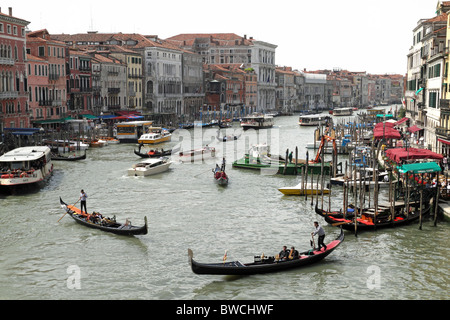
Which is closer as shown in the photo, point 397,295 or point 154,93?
point 397,295

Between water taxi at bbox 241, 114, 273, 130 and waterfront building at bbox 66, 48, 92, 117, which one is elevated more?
waterfront building at bbox 66, 48, 92, 117

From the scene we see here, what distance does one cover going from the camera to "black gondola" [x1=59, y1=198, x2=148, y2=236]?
13.7 m

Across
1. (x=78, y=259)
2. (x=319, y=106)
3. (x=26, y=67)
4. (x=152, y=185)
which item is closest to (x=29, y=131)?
(x=26, y=67)

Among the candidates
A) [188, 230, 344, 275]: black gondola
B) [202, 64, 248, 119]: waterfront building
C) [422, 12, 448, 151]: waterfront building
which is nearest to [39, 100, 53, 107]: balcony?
[422, 12, 448, 151]: waterfront building

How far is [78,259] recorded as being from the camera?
1248cm

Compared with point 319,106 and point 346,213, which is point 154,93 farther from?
point 319,106

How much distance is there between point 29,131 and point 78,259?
60.6 ft

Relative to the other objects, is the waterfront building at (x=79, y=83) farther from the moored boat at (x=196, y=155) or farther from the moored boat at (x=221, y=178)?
the moored boat at (x=221, y=178)

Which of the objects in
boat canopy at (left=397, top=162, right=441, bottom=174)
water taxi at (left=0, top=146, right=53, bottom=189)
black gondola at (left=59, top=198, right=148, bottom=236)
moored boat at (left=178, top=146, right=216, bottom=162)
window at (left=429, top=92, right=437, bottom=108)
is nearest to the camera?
black gondola at (left=59, top=198, right=148, bottom=236)

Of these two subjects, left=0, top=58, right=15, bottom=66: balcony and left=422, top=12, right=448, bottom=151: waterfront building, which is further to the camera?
left=0, top=58, right=15, bottom=66: balcony

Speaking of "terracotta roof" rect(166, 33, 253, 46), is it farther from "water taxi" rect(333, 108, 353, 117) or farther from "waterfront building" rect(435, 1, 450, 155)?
"waterfront building" rect(435, 1, 450, 155)

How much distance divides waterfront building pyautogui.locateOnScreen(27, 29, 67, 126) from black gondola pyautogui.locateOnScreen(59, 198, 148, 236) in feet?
69.4

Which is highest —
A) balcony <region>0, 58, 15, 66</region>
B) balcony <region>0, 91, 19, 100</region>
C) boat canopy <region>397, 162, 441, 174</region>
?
balcony <region>0, 58, 15, 66</region>

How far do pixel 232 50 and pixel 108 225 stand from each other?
2426 inches
